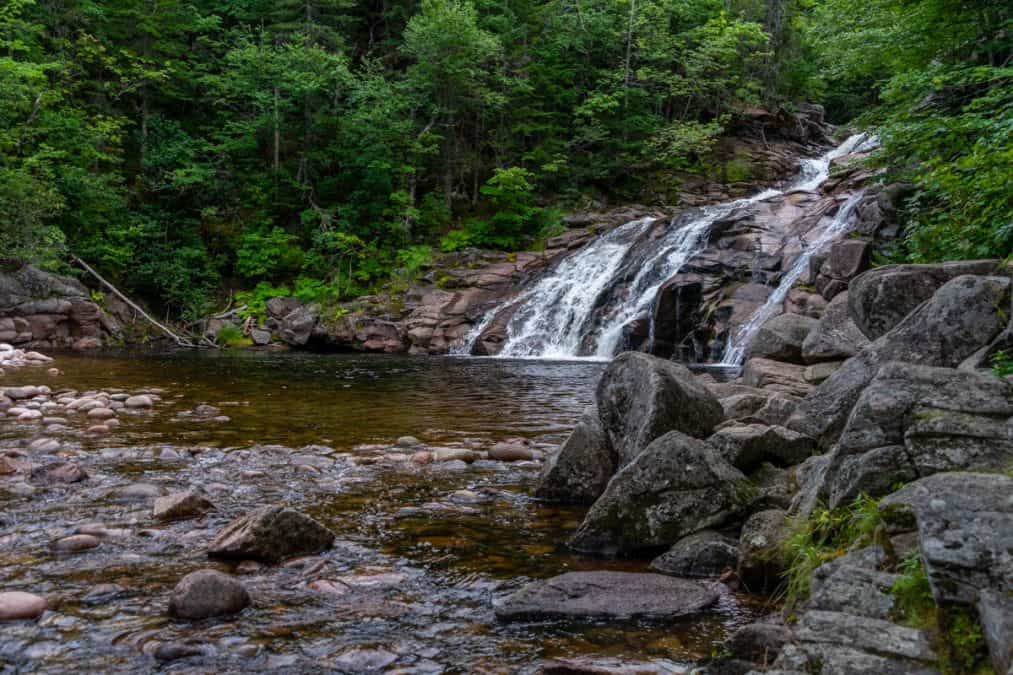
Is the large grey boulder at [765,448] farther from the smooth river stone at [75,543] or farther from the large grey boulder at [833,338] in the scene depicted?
the smooth river stone at [75,543]

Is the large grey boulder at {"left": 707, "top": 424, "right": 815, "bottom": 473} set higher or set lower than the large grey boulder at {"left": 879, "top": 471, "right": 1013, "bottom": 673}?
lower

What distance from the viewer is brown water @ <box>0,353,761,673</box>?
357cm

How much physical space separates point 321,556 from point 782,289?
15.7 metres

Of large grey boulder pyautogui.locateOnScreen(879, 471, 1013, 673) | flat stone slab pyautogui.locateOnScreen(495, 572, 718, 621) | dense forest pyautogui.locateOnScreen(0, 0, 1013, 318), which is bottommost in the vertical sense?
flat stone slab pyautogui.locateOnScreen(495, 572, 718, 621)

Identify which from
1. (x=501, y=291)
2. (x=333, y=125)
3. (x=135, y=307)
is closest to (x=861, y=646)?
(x=501, y=291)

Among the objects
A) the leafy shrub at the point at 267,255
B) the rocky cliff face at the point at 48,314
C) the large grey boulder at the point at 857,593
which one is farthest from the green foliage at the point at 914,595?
the leafy shrub at the point at 267,255

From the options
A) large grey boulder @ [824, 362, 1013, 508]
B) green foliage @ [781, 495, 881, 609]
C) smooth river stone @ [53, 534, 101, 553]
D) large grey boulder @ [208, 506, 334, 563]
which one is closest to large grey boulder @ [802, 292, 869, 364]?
large grey boulder @ [824, 362, 1013, 508]

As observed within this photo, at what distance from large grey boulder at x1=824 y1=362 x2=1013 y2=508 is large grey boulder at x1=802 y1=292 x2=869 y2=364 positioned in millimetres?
5276

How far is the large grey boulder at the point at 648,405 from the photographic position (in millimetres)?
6168

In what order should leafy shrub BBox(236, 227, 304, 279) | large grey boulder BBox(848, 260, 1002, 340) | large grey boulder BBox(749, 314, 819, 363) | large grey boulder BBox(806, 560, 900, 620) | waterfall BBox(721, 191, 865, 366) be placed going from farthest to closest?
leafy shrub BBox(236, 227, 304, 279) → waterfall BBox(721, 191, 865, 366) → large grey boulder BBox(749, 314, 819, 363) → large grey boulder BBox(848, 260, 1002, 340) → large grey boulder BBox(806, 560, 900, 620)

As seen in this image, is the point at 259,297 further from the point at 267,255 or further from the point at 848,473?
the point at 848,473

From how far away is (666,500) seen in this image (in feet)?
16.4

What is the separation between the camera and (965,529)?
2596 millimetres

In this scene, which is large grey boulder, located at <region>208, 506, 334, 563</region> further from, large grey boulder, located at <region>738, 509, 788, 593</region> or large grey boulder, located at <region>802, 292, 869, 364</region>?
large grey boulder, located at <region>802, 292, 869, 364</region>
